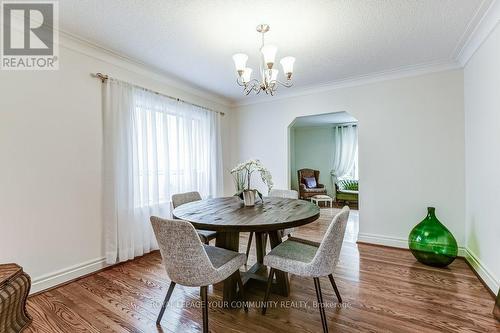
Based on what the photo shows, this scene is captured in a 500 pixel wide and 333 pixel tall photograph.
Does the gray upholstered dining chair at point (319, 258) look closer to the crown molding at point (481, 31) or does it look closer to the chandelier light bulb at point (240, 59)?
the chandelier light bulb at point (240, 59)

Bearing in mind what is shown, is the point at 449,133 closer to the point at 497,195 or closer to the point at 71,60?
the point at 497,195

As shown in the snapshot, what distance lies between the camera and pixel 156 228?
1515mm

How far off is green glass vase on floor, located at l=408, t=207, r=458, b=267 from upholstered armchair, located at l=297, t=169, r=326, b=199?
3865 millimetres

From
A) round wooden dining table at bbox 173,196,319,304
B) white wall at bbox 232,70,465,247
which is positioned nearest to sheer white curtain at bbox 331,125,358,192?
white wall at bbox 232,70,465,247

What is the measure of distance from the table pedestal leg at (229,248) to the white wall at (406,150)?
93.4 inches

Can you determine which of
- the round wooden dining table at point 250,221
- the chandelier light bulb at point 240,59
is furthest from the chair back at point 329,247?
the chandelier light bulb at point 240,59

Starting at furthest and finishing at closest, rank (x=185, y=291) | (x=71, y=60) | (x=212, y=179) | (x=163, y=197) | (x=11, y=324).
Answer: (x=212, y=179)
(x=163, y=197)
(x=71, y=60)
(x=185, y=291)
(x=11, y=324)

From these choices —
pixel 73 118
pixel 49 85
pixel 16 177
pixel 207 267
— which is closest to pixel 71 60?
pixel 49 85

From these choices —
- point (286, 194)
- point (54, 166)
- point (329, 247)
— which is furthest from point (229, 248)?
point (54, 166)

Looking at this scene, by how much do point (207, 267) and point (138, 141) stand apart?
213 cm

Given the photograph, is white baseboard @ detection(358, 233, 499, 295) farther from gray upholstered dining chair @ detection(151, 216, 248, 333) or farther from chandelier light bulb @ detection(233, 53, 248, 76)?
chandelier light bulb @ detection(233, 53, 248, 76)

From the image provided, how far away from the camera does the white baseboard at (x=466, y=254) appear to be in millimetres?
2085

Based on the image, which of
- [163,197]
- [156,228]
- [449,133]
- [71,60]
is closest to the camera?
[156,228]

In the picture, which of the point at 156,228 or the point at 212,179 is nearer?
the point at 156,228
